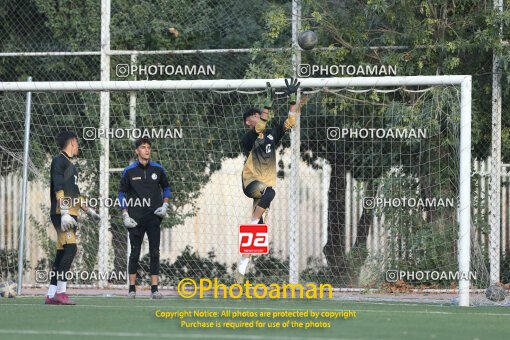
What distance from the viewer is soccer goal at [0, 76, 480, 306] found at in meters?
15.7

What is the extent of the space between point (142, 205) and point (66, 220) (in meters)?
1.41

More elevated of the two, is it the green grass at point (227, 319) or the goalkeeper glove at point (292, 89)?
the goalkeeper glove at point (292, 89)

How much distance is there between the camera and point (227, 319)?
1021 centimetres

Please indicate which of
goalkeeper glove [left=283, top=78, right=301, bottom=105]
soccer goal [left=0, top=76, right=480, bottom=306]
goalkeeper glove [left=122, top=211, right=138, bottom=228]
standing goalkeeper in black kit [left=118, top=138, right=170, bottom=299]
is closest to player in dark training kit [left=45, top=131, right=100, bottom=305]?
goalkeeper glove [left=122, top=211, right=138, bottom=228]

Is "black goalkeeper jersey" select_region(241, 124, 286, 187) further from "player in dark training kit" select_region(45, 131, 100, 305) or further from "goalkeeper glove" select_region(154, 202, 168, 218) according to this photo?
"player in dark training kit" select_region(45, 131, 100, 305)

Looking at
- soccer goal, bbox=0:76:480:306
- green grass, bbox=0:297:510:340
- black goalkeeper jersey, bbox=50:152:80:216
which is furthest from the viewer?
soccer goal, bbox=0:76:480:306

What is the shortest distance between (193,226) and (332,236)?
2102 millimetres

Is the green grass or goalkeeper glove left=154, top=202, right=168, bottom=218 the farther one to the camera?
goalkeeper glove left=154, top=202, right=168, bottom=218

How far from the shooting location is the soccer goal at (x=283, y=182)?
1569cm

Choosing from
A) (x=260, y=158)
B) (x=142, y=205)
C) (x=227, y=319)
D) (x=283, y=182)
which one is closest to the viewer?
(x=227, y=319)

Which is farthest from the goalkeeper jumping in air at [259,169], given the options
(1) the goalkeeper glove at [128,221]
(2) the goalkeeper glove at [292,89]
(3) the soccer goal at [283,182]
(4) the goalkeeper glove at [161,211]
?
(3) the soccer goal at [283,182]

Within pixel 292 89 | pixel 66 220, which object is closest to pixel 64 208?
pixel 66 220

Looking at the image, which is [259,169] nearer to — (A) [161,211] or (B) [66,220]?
(A) [161,211]

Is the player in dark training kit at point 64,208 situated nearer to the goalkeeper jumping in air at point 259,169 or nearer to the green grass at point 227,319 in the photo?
the green grass at point 227,319
